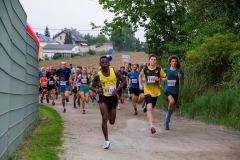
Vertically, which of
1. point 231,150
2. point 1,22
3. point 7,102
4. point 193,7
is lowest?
point 231,150

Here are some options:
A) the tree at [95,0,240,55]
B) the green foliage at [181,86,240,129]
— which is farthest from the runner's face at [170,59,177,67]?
the tree at [95,0,240,55]

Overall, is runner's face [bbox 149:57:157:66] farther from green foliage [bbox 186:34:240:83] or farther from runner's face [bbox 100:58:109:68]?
green foliage [bbox 186:34:240:83]

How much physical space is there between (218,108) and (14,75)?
29.8 ft

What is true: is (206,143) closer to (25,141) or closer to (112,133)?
(112,133)

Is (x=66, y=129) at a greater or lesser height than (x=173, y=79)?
lesser

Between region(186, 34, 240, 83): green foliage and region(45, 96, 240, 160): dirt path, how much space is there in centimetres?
370

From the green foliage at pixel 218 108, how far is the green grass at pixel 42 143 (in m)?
4.81

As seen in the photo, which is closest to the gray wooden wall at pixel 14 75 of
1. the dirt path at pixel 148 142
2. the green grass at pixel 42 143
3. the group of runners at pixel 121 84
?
the green grass at pixel 42 143

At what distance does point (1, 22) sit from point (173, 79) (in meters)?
7.62

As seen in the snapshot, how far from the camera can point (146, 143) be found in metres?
11.5

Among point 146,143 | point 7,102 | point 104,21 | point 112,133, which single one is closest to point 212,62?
point 112,133

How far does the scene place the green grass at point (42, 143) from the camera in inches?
363

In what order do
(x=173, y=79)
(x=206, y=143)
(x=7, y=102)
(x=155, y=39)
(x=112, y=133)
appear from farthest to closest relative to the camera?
1. (x=155, y=39)
2. (x=173, y=79)
3. (x=112, y=133)
4. (x=206, y=143)
5. (x=7, y=102)

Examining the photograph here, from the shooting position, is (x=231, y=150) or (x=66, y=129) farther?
(x=66, y=129)
